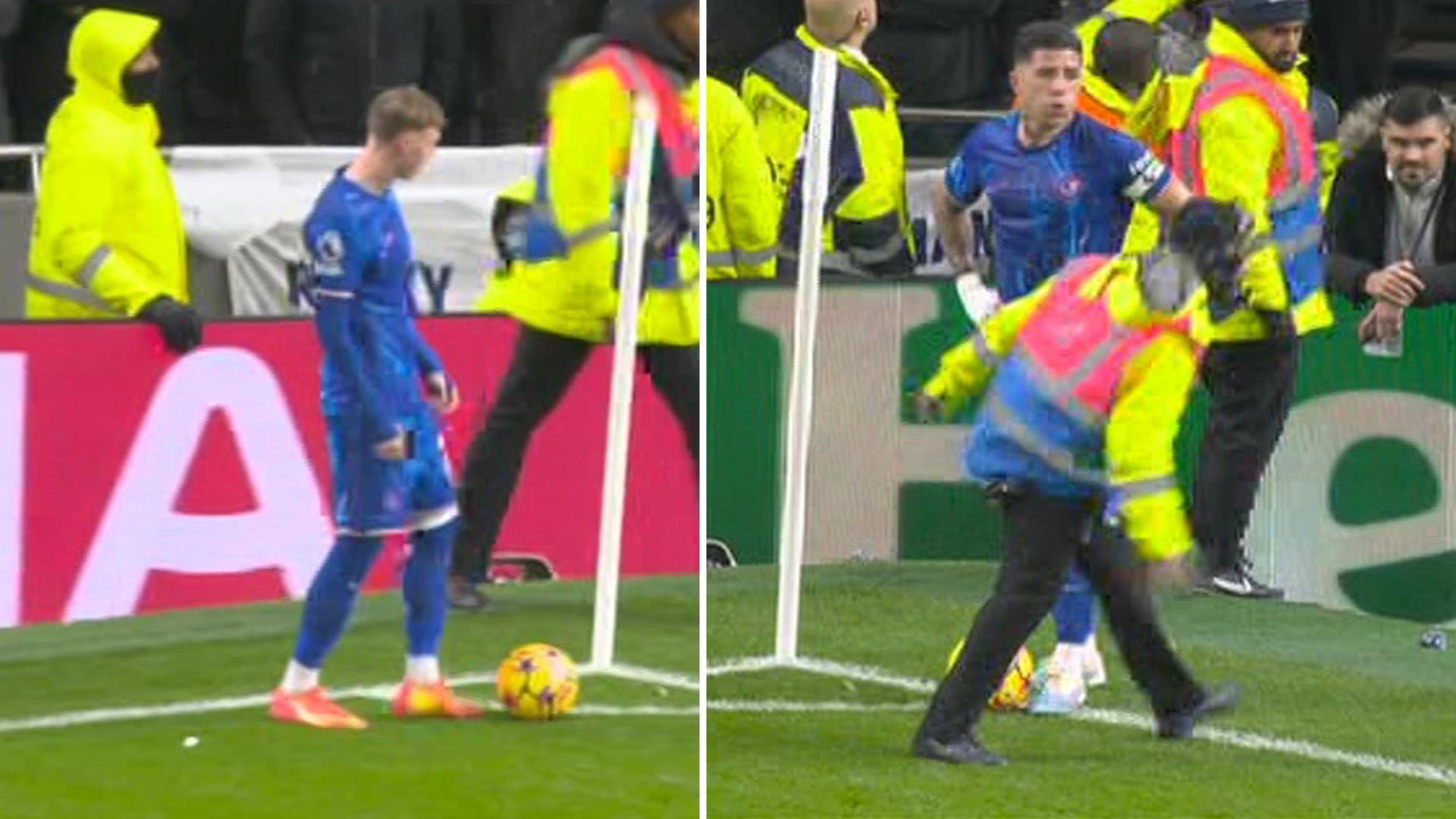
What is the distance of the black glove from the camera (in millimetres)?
6785

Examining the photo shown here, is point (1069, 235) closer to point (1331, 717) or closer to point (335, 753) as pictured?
point (1331, 717)

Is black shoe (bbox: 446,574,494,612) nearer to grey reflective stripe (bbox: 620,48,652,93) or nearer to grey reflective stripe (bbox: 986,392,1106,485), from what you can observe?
grey reflective stripe (bbox: 620,48,652,93)

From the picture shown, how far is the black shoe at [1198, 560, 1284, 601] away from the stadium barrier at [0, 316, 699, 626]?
9.40 ft

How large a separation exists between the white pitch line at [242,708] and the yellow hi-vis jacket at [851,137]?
1632 millimetres

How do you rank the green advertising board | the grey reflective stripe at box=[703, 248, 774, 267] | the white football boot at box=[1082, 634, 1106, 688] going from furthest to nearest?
the green advertising board
the grey reflective stripe at box=[703, 248, 774, 267]
the white football boot at box=[1082, 634, 1106, 688]

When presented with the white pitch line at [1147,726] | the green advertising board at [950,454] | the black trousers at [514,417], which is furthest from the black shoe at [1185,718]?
the green advertising board at [950,454]

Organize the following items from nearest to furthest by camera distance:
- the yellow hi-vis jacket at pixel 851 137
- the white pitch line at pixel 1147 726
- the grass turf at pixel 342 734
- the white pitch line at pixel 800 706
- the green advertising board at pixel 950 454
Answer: the grass turf at pixel 342 734 → the white pitch line at pixel 1147 726 → the white pitch line at pixel 800 706 → the yellow hi-vis jacket at pixel 851 137 → the green advertising board at pixel 950 454

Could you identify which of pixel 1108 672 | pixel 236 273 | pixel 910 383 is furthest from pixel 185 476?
pixel 910 383

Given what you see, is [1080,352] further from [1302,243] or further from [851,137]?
[1302,243]

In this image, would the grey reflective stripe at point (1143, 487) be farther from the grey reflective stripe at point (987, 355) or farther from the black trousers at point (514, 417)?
the black trousers at point (514, 417)

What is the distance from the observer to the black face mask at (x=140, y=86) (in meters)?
6.63

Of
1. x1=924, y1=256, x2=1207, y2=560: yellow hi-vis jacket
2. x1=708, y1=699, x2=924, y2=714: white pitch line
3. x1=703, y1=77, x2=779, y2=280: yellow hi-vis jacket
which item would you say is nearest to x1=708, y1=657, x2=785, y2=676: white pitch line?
x1=708, y1=699, x2=924, y2=714: white pitch line

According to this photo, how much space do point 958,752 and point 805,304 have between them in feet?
3.60

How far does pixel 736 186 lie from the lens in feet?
27.9
